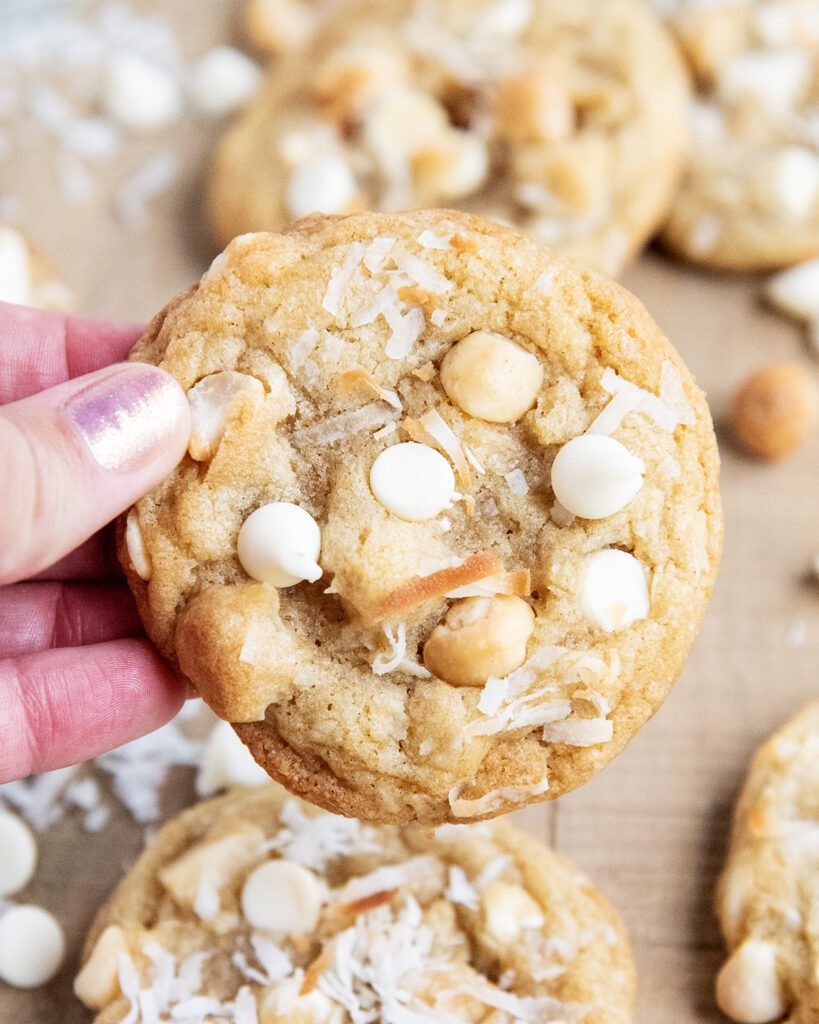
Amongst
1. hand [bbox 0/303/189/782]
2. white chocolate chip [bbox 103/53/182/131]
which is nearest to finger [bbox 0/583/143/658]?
hand [bbox 0/303/189/782]

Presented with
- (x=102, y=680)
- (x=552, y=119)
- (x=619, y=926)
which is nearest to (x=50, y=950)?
(x=102, y=680)

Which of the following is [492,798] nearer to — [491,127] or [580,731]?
[580,731]

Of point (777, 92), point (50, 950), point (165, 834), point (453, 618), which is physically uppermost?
point (777, 92)

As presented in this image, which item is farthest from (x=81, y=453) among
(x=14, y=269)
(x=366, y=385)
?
(x=14, y=269)

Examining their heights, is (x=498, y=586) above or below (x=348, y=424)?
below

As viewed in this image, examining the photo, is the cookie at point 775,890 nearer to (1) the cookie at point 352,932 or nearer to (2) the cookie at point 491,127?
(1) the cookie at point 352,932

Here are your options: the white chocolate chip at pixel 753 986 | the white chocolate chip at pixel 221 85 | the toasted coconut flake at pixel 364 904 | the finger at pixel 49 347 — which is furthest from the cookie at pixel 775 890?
the white chocolate chip at pixel 221 85

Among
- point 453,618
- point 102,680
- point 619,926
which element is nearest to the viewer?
point 453,618

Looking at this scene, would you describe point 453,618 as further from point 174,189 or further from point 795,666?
point 174,189
